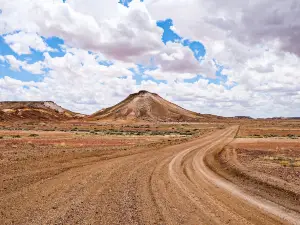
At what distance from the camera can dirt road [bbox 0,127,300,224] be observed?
1106 cm

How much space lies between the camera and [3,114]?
17738cm

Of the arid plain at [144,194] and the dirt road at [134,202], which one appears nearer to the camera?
the dirt road at [134,202]

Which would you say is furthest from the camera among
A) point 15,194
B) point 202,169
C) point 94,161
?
point 94,161

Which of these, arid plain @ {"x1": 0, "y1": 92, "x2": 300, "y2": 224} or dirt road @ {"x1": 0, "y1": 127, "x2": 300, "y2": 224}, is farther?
arid plain @ {"x1": 0, "y1": 92, "x2": 300, "y2": 224}

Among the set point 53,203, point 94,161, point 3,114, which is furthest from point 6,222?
point 3,114

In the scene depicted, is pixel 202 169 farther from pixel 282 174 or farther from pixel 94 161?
pixel 94 161

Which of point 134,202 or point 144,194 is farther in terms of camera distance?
point 144,194

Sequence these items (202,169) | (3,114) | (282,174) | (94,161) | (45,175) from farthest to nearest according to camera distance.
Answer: (3,114), (94,161), (202,169), (282,174), (45,175)

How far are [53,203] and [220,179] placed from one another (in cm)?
1048

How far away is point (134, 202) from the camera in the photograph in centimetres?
1306

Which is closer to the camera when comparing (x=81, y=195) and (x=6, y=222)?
(x=6, y=222)

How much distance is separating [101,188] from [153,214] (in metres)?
4.77

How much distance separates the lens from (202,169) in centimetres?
2320

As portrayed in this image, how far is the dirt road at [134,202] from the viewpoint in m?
11.1
